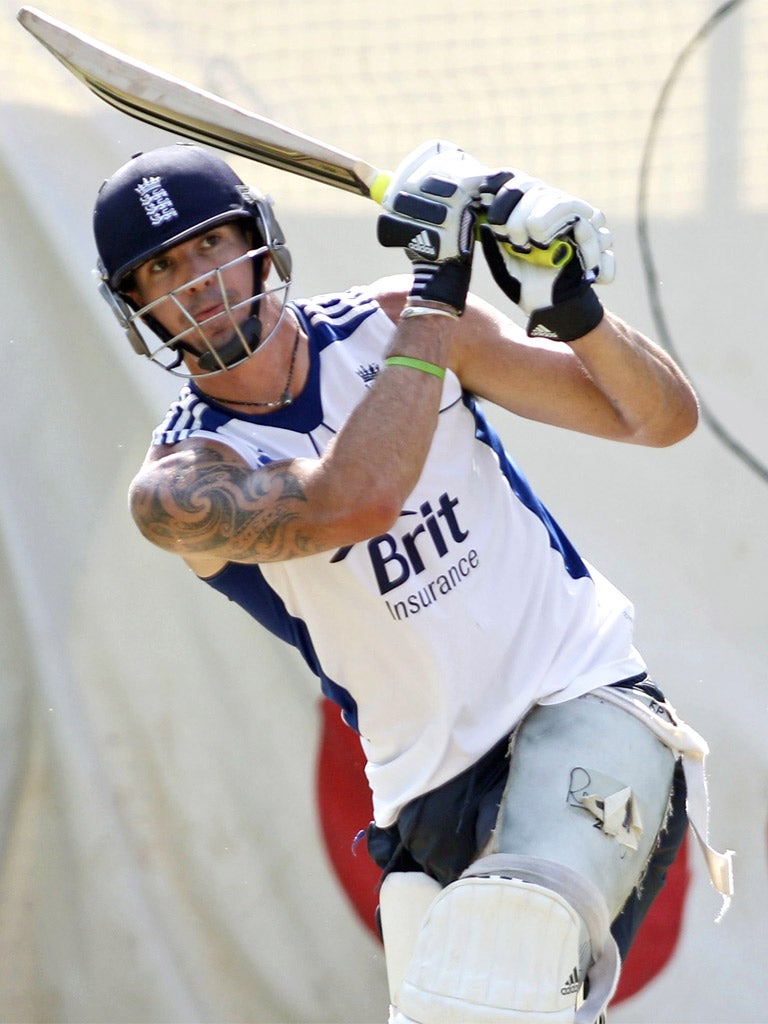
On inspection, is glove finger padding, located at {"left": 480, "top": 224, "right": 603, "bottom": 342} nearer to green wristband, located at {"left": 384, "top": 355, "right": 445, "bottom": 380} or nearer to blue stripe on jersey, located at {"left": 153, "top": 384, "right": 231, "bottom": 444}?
green wristband, located at {"left": 384, "top": 355, "right": 445, "bottom": 380}

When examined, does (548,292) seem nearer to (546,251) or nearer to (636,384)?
(546,251)

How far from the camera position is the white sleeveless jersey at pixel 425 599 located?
232 centimetres

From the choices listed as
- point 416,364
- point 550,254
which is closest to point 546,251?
point 550,254

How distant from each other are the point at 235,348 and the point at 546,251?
0.54 metres

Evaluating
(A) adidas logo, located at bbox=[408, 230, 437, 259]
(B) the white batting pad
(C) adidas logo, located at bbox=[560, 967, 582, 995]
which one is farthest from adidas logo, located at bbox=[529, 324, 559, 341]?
(C) adidas logo, located at bbox=[560, 967, 582, 995]

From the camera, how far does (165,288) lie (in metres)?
2.35

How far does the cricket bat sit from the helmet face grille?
0.13m

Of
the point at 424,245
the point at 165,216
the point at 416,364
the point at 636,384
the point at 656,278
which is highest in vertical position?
the point at 165,216

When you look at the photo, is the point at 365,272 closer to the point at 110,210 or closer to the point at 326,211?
the point at 326,211

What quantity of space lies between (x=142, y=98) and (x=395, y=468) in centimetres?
89

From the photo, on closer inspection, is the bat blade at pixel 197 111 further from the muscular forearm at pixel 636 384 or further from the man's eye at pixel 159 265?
the muscular forearm at pixel 636 384

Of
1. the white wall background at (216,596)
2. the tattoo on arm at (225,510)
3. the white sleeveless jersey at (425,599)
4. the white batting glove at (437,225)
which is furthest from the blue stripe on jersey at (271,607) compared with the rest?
the white wall background at (216,596)

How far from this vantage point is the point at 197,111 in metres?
2.48

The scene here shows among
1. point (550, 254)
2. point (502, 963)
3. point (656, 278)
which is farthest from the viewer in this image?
point (656, 278)
